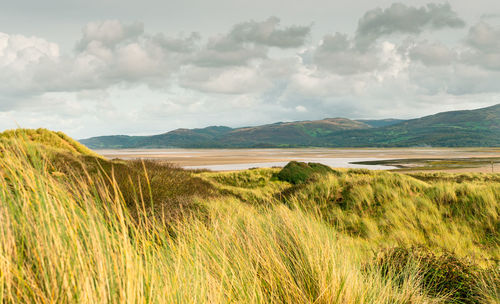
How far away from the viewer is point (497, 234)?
6.55m

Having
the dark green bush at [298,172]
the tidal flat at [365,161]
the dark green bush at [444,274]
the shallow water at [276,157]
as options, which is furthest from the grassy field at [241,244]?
the shallow water at [276,157]

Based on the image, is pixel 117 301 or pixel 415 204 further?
pixel 415 204

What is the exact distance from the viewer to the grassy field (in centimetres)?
182

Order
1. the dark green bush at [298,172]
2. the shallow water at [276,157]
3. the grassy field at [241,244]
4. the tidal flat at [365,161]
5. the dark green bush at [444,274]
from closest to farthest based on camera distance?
the grassy field at [241,244] < the dark green bush at [444,274] < the dark green bush at [298,172] < the tidal flat at [365,161] < the shallow water at [276,157]

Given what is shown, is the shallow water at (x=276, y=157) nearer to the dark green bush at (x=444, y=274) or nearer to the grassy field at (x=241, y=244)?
the grassy field at (x=241, y=244)

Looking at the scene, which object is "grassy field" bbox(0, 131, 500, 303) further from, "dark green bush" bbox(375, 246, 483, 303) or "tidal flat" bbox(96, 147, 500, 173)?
→ "tidal flat" bbox(96, 147, 500, 173)

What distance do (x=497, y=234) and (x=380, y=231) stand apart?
2.13 m

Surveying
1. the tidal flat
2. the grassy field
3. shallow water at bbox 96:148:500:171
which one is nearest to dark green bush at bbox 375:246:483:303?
the grassy field

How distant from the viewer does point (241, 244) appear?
4.20 metres

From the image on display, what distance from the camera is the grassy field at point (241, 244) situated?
182 cm

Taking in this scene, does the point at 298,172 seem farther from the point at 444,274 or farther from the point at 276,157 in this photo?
the point at 276,157

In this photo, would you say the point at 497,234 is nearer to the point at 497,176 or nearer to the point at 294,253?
the point at 294,253

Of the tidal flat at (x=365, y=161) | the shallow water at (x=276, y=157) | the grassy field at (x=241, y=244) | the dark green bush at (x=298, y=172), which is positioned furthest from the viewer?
the shallow water at (x=276, y=157)

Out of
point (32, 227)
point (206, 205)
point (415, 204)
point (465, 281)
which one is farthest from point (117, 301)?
point (415, 204)
